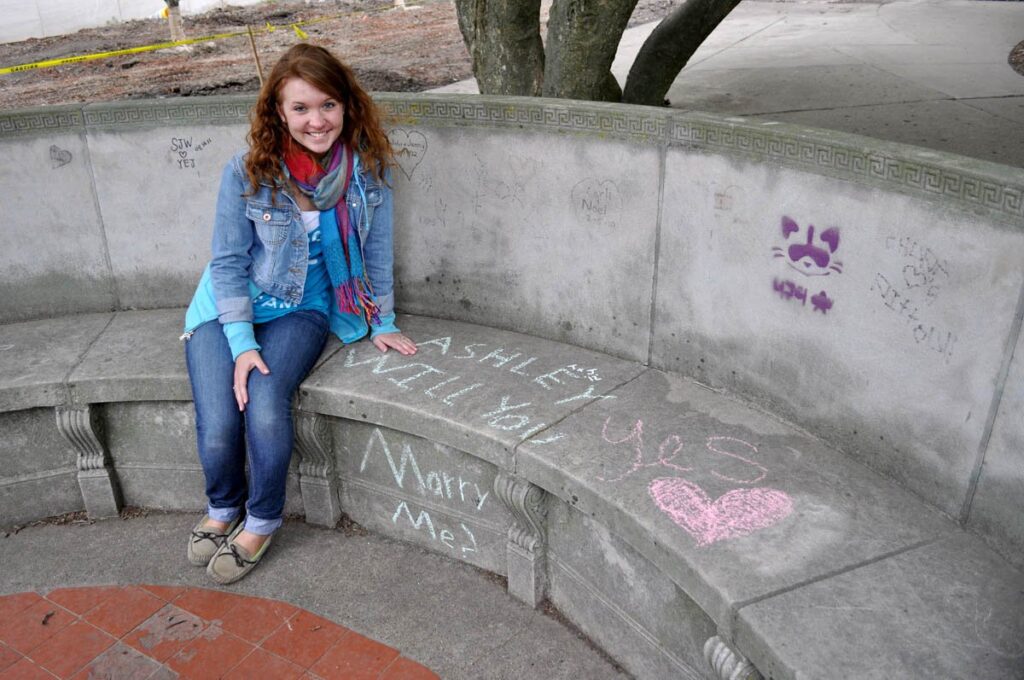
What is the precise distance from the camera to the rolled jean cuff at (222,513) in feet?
12.5

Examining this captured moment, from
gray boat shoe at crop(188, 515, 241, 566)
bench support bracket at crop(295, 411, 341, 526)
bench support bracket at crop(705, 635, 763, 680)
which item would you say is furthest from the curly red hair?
bench support bracket at crop(705, 635, 763, 680)

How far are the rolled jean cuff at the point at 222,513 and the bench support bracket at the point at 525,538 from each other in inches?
43.6

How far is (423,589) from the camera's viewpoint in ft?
12.1

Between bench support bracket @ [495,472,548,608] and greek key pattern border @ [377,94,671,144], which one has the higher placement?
greek key pattern border @ [377,94,671,144]

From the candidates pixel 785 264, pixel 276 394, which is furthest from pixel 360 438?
pixel 785 264

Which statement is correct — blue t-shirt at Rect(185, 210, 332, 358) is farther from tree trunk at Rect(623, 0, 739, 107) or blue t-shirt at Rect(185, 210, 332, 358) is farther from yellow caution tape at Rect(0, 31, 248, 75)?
yellow caution tape at Rect(0, 31, 248, 75)

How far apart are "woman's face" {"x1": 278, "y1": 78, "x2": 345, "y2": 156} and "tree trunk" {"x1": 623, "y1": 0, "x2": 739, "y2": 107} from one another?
3.59 metres

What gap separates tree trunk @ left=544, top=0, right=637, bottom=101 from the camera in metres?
5.05

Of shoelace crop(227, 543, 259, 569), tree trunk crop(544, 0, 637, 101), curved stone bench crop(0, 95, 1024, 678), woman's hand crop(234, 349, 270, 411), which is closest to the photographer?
curved stone bench crop(0, 95, 1024, 678)

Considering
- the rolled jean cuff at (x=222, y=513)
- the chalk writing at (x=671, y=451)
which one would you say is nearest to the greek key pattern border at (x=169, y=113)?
the rolled jean cuff at (x=222, y=513)

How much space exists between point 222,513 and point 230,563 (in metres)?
0.22

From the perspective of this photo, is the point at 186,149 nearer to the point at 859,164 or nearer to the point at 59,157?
the point at 59,157

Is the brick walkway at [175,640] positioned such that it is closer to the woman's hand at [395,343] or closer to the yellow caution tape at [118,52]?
the woman's hand at [395,343]

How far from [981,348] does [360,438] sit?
7.55 feet
